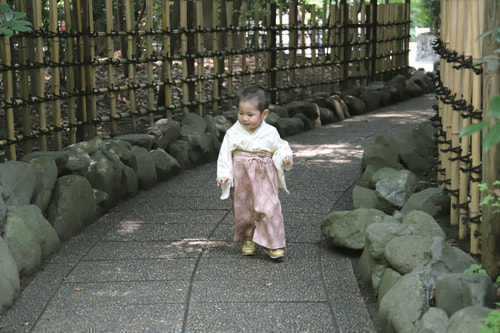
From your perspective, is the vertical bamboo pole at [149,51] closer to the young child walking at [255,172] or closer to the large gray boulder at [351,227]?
the young child walking at [255,172]

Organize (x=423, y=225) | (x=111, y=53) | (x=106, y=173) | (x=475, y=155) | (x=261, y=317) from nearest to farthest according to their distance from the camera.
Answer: (x=261, y=317), (x=475, y=155), (x=423, y=225), (x=106, y=173), (x=111, y=53)

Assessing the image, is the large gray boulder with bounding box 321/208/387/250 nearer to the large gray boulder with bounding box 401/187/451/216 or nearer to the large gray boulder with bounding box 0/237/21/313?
the large gray boulder with bounding box 401/187/451/216

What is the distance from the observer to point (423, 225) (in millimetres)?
4184

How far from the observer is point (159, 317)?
3719 millimetres

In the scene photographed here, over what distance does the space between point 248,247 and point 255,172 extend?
1.65 feet

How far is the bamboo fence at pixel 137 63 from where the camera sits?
619 centimetres

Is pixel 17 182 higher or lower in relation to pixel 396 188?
higher

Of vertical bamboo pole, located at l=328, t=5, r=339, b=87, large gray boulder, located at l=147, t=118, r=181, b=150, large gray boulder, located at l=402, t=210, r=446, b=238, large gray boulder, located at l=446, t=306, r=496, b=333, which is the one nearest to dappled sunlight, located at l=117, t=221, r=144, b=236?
large gray boulder, located at l=147, t=118, r=181, b=150

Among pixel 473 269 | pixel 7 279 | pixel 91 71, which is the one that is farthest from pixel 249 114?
pixel 91 71

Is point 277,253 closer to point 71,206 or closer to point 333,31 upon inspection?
point 71,206

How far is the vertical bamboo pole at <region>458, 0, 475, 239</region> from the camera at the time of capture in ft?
13.7

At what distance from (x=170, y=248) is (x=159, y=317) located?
120 cm

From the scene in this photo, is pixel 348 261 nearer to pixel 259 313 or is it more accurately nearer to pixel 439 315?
pixel 259 313

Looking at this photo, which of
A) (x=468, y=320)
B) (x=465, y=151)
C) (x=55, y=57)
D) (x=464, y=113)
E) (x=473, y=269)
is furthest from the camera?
(x=55, y=57)
